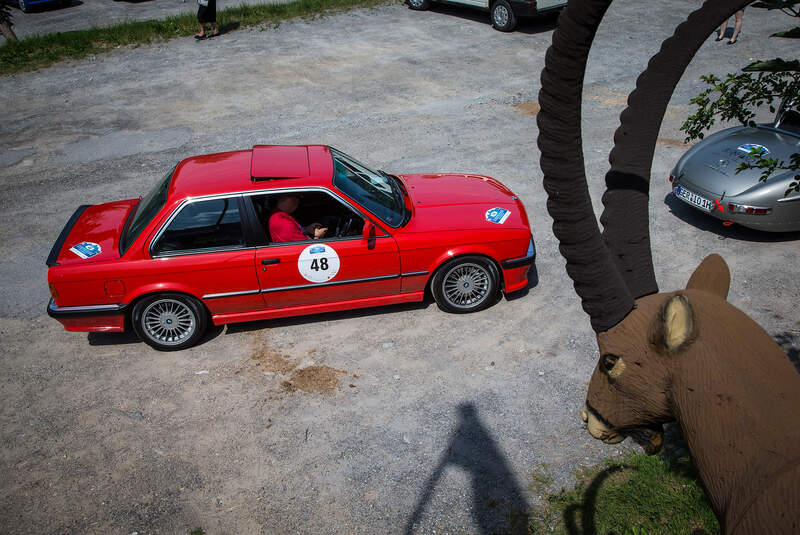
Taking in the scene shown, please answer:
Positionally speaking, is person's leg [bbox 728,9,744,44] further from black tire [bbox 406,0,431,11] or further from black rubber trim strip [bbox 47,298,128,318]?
black rubber trim strip [bbox 47,298,128,318]

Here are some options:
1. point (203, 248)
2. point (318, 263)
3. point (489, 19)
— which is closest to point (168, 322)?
A: point (203, 248)

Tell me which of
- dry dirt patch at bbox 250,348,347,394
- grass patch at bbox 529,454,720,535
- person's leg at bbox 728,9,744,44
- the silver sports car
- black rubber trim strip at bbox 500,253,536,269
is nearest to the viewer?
grass patch at bbox 529,454,720,535

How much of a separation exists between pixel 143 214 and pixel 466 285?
3600 mm

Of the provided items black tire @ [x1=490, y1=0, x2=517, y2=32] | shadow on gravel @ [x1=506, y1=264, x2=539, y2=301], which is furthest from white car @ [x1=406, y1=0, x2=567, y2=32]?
shadow on gravel @ [x1=506, y1=264, x2=539, y2=301]

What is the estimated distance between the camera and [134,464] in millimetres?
5031

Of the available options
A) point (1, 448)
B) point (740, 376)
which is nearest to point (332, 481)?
point (1, 448)

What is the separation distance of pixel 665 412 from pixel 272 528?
3315mm

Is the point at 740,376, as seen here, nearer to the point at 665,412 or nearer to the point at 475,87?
the point at 665,412

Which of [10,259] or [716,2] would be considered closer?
[716,2]

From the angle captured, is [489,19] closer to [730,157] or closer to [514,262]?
[730,157]

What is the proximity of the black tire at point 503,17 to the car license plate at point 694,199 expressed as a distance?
10146mm

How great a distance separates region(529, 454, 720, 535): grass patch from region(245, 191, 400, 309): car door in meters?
2.80

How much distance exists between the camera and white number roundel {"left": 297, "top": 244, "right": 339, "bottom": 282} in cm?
599

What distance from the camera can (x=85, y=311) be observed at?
19.4 ft
